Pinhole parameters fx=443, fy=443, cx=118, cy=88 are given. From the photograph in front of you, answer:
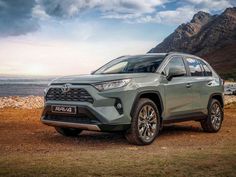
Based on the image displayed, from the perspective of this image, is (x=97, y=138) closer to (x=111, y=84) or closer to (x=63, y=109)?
(x=63, y=109)

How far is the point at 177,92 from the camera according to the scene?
10305mm

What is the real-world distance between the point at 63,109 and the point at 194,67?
4003mm

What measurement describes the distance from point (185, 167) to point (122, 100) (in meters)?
2.78

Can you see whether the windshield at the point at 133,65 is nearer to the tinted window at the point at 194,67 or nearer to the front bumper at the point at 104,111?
the tinted window at the point at 194,67

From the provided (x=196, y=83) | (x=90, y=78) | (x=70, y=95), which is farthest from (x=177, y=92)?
(x=70, y=95)

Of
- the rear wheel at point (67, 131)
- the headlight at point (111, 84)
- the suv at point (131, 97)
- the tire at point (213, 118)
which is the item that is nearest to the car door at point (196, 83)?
the suv at point (131, 97)

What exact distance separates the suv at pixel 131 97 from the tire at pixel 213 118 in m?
0.41

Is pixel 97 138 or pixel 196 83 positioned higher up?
pixel 196 83

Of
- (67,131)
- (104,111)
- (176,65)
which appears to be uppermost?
(176,65)

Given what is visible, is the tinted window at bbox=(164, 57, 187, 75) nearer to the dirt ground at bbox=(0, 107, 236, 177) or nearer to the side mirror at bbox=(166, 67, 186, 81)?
the side mirror at bbox=(166, 67, 186, 81)

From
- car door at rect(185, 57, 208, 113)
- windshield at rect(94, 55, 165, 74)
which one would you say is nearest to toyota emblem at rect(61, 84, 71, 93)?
windshield at rect(94, 55, 165, 74)

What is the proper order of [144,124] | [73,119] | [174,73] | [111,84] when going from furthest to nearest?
[174,73]
[144,124]
[73,119]
[111,84]

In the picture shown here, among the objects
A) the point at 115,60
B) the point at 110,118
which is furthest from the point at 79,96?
the point at 115,60

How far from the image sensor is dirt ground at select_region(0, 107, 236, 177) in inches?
238
